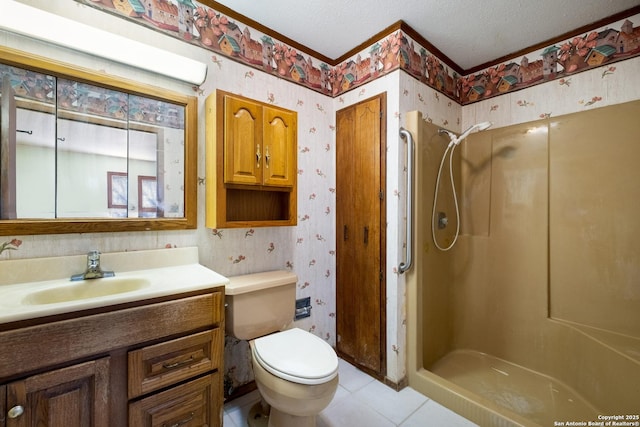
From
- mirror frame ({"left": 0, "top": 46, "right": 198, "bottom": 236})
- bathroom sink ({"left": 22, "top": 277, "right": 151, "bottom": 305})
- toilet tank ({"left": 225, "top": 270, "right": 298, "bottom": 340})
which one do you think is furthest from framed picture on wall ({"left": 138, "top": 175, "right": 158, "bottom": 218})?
toilet tank ({"left": 225, "top": 270, "right": 298, "bottom": 340})

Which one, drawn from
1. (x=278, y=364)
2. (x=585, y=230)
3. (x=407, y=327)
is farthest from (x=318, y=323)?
(x=585, y=230)

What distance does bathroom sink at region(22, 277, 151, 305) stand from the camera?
1020 mm

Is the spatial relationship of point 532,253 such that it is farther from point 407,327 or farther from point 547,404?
point 407,327

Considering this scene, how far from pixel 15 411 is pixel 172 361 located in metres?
0.40

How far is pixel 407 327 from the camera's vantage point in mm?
1779

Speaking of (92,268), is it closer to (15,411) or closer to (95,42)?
(15,411)

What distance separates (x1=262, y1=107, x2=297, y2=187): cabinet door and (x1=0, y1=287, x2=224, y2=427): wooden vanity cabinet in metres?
0.70

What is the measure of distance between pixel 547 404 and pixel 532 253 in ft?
3.00

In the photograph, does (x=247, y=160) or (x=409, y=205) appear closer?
(x=247, y=160)

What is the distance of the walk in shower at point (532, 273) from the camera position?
1.55m

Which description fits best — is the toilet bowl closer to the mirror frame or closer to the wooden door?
the wooden door

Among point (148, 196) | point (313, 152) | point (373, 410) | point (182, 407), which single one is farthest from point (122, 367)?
point (313, 152)

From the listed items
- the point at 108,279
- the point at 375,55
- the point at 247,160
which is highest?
the point at 375,55

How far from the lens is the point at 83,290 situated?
3.71ft
